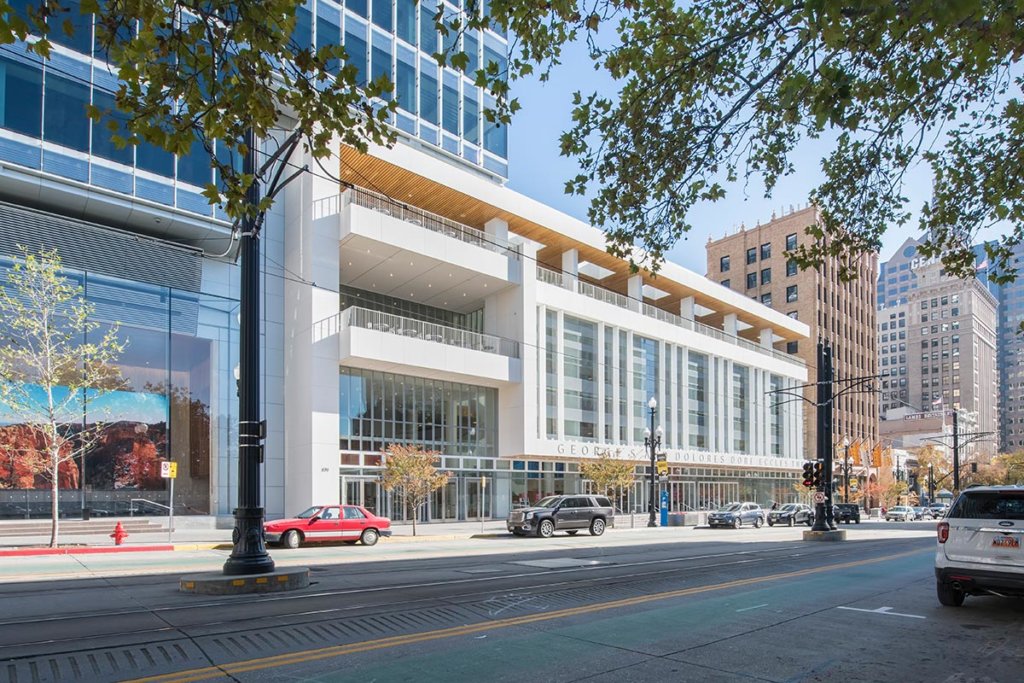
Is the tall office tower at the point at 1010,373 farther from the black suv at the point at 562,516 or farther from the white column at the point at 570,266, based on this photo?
the black suv at the point at 562,516

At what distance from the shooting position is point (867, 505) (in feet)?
260

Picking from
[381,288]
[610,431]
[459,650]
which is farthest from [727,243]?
[459,650]

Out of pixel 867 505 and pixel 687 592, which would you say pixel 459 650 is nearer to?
pixel 687 592

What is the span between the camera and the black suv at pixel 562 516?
31.2 m

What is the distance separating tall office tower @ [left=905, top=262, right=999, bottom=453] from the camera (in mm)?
135000

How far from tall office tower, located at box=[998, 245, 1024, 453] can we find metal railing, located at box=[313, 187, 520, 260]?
13859 cm

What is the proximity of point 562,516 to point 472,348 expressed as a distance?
41.6ft

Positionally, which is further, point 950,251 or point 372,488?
point 372,488

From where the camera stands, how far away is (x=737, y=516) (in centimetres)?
4459

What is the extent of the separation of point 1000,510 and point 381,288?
35974mm

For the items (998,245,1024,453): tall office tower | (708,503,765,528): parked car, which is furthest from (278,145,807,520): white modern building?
(998,245,1024,453): tall office tower

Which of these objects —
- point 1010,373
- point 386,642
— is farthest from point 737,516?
point 1010,373

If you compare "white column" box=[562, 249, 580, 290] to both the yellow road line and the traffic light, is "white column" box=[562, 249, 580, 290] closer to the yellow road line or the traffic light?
the traffic light

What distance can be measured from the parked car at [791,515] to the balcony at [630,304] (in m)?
14.7
